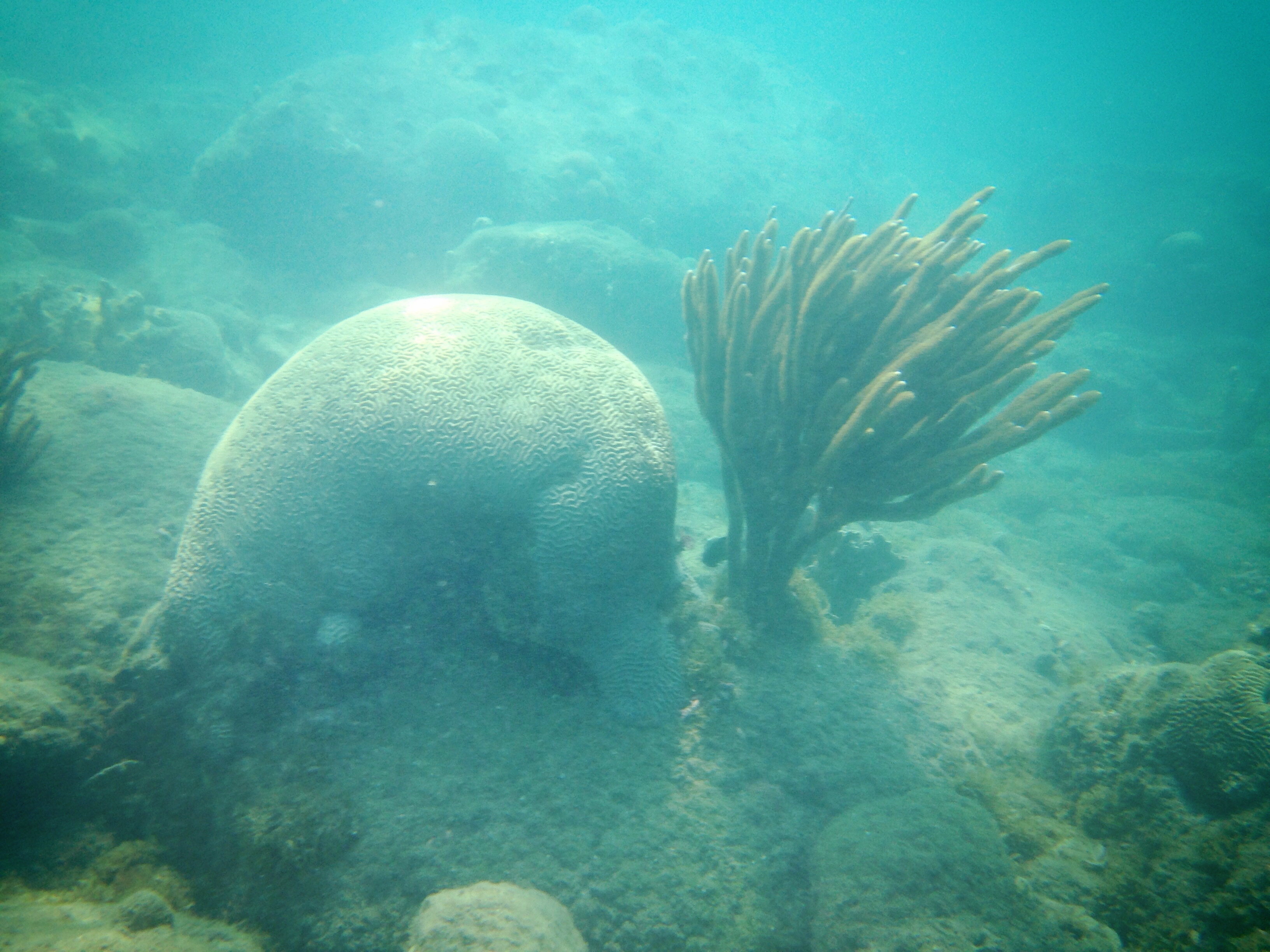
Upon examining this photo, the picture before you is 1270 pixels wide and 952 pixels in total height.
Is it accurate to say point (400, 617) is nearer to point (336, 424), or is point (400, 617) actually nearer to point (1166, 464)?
point (336, 424)

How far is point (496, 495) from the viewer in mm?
3193

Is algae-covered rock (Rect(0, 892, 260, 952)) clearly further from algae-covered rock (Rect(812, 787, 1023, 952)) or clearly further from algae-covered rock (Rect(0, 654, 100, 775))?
algae-covered rock (Rect(812, 787, 1023, 952))

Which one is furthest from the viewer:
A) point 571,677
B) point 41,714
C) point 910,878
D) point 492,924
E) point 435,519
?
point 571,677

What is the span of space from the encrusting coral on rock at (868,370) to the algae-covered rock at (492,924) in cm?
229

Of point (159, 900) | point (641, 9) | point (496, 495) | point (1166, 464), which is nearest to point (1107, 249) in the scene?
point (1166, 464)

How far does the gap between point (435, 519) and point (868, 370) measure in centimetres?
273

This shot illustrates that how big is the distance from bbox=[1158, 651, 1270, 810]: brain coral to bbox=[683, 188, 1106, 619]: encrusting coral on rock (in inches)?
61.6

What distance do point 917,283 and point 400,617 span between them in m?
3.62

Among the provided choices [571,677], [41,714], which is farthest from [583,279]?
[41,714]

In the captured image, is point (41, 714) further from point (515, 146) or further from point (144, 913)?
point (515, 146)

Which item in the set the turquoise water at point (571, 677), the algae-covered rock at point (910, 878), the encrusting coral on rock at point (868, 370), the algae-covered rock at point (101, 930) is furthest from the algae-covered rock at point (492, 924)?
the encrusting coral on rock at point (868, 370)

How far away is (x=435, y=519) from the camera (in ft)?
10.5

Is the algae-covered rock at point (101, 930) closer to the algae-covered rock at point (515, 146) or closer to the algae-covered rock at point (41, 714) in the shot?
the algae-covered rock at point (41, 714)

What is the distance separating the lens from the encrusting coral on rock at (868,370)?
3191 millimetres
